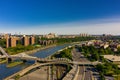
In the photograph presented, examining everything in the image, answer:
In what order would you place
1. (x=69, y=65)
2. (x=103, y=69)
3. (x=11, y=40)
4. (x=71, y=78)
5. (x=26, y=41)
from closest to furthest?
1. (x=71, y=78)
2. (x=103, y=69)
3. (x=69, y=65)
4. (x=11, y=40)
5. (x=26, y=41)

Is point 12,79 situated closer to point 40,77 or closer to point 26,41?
point 40,77

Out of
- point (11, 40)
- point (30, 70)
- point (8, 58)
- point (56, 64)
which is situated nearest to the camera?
point (30, 70)

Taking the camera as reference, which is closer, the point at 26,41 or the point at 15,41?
the point at 15,41

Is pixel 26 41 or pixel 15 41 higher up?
pixel 15 41

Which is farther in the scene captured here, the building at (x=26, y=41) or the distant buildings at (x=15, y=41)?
the building at (x=26, y=41)

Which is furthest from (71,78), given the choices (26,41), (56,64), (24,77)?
(26,41)

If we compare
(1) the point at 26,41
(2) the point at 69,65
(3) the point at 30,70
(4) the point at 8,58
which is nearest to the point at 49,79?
(3) the point at 30,70

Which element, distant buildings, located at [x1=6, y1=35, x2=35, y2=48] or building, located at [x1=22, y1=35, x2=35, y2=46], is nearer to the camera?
distant buildings, located at [x1=6, y1=35, x2=35, y2=48]

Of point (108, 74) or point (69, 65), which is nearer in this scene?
point (108, 74)

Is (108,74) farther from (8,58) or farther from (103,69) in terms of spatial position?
(8,58)
